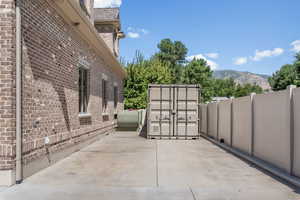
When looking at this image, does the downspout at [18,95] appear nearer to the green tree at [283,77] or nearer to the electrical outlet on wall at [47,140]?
the electrical outlet on wall at [47,140]

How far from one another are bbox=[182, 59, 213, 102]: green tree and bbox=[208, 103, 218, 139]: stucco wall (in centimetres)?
3901

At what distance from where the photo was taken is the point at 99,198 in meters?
4.68

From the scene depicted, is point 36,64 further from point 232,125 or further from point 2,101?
point 232,125

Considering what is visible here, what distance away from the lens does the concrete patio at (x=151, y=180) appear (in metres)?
4.87

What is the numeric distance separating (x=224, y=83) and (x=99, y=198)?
347 ft

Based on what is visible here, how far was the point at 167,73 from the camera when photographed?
36594 mm

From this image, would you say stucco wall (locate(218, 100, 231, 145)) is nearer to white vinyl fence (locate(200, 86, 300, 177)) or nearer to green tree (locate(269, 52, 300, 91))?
white vinyl fence (locate(200, 86, 300, 177))

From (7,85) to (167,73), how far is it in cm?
3184

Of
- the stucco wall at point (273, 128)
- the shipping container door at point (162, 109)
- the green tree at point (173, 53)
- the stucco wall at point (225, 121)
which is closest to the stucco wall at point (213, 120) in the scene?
the stucco wall at point (225, 121)

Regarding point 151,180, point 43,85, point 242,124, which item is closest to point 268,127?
point 242,124

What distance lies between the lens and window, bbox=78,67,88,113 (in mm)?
10914

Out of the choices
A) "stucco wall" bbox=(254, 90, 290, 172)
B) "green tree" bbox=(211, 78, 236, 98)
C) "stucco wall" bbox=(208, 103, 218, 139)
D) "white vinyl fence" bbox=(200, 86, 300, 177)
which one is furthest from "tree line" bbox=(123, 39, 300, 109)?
"green tree" bbox=(211, 78, 236, 98)

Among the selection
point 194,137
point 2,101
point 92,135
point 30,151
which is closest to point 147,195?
point 30,151

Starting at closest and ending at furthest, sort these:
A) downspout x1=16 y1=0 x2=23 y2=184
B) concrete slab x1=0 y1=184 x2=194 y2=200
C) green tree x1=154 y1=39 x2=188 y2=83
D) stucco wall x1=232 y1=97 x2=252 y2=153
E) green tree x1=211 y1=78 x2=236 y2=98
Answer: concrete slab x1=0 y1=184 x2=194 y2=200 < downspout x1=16 y1=0 x2=23 y2=184 < stucco wall x1=232 y1=97 x2=252 y2=153 < green tree x1=154 y1=39 x2=188 y2=83 < green tree x1=211 y1=78 x2=236 y2=98
